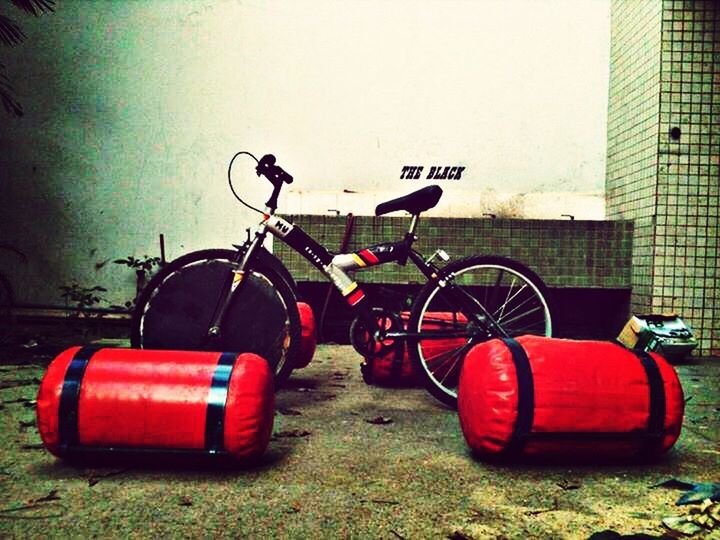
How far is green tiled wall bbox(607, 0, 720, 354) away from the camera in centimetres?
423

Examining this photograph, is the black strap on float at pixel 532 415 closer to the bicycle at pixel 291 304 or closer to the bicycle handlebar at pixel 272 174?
the bicycle at pixel 291 304

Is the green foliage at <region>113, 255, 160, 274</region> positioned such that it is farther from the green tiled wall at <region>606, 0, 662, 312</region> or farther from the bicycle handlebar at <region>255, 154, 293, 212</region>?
the green tiled wall at <region>606, 0, 662, 312</region>

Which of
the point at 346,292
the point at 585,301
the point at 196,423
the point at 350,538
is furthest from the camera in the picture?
the point at 585,301

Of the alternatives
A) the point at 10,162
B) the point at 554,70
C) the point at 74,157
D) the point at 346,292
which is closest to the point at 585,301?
the point at 554,70

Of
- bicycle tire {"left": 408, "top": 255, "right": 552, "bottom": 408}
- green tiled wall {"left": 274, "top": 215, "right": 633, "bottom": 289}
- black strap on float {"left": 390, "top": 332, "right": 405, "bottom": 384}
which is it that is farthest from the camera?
green tiled wall {"left": 274, "top": 215, "right": 633, "bottom": 289}

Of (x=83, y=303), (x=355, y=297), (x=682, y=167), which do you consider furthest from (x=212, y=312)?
(x=682, y=167)

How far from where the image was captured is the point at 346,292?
292 centimetres

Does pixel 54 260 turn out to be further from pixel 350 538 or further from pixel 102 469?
pixel 350 538

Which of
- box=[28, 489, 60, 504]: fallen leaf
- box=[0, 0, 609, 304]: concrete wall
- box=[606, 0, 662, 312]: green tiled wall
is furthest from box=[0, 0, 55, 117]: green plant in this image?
box=[606, 0, 662, 312]: green tiled wall

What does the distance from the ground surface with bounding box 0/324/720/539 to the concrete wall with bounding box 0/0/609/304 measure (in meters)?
2.84

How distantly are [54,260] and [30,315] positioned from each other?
1.75ft

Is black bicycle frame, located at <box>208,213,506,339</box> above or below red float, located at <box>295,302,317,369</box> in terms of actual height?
above

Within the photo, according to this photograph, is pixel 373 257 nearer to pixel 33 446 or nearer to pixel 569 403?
pixel 569 403

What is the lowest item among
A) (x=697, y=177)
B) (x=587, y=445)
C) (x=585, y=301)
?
(x=587, y=445)
